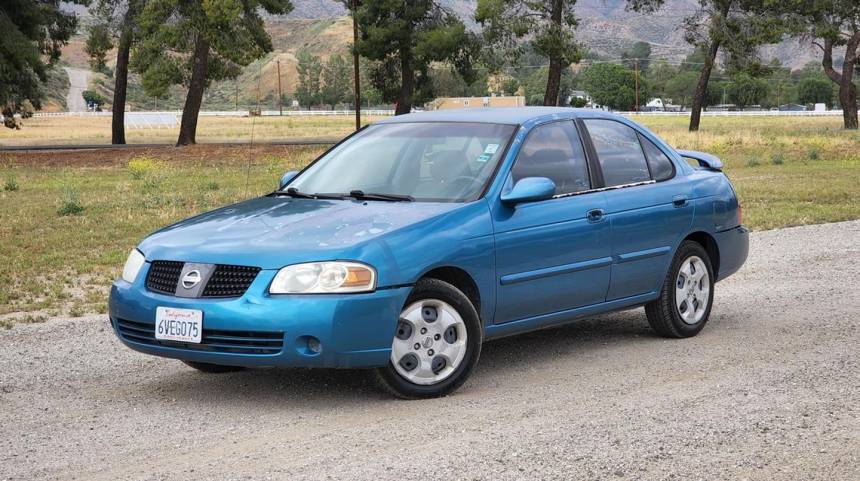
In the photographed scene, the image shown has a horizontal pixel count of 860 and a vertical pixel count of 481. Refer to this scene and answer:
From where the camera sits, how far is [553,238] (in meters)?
7.63

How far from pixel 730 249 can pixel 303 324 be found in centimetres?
395

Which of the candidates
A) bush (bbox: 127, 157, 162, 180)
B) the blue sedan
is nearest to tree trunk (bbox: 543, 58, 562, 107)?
bush (bbox: 127, 157, 162, 180)

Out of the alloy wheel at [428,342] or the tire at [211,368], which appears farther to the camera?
the tire at [211,368]

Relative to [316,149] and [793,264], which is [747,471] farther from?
[316,149]

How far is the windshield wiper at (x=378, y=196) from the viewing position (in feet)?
24.5

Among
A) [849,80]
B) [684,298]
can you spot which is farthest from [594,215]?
[849,80]

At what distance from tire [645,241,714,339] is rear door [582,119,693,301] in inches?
4.7

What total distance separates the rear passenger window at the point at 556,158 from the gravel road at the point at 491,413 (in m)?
1.13

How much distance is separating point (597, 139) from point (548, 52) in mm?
41281

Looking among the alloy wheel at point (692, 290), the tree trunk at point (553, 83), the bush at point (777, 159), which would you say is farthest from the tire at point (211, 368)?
the tree trunk at point (553, 83)

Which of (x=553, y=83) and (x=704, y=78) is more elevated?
(x=704, y=78)

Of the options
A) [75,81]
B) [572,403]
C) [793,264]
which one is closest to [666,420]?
[572,403]

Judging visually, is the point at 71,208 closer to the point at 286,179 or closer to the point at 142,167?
the point at 286,179

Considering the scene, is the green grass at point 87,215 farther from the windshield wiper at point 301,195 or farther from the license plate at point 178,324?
the license plate at point 178,324
